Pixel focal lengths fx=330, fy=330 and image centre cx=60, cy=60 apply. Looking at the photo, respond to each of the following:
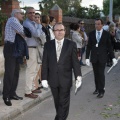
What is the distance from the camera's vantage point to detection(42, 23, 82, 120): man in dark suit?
539cm

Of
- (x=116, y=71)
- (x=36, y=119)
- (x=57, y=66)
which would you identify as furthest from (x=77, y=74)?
(x=116, y=71)

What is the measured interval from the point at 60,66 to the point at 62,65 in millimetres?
37

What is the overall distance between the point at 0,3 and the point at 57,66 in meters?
6.63

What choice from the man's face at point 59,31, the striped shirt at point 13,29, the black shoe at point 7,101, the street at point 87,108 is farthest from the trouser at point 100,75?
the man's face at point 59,31

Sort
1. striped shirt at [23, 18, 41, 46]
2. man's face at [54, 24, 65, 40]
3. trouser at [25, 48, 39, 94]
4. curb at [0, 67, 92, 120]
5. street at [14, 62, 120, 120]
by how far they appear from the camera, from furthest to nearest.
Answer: trouser at [25, 48, 39, 94] → striped shirt at [23, 18, 41, 46] → street at [14, 62, 120, 120] → curb at [0, 67, 92, 120] → man's face at [54, 24, 65, 40]

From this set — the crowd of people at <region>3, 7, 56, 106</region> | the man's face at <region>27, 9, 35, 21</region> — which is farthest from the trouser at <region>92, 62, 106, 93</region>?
the man's face at <region>27, 9, 35, 21</region>

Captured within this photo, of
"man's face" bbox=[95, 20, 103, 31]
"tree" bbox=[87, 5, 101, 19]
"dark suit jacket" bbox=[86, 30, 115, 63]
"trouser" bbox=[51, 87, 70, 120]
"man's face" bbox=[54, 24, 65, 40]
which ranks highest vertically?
"man's face" bbox=[54, 24, 65, 40]

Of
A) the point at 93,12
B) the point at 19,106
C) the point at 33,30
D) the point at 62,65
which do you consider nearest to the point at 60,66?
the point at 62,65

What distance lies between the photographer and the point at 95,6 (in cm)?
3300

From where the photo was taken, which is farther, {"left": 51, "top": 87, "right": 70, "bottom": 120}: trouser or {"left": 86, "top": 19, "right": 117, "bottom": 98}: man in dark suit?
{"left": 86, "top": 19, "right": 117, "bottom": 98}: man in dark suit

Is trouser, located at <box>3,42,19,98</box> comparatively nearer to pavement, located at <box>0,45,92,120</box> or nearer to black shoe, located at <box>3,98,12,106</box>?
black shoe, located at <box>3,98,12,106</box>

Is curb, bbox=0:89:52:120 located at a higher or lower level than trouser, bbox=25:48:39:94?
lower

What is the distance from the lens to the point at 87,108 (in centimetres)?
720

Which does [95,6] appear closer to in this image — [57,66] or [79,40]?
[79,40]
